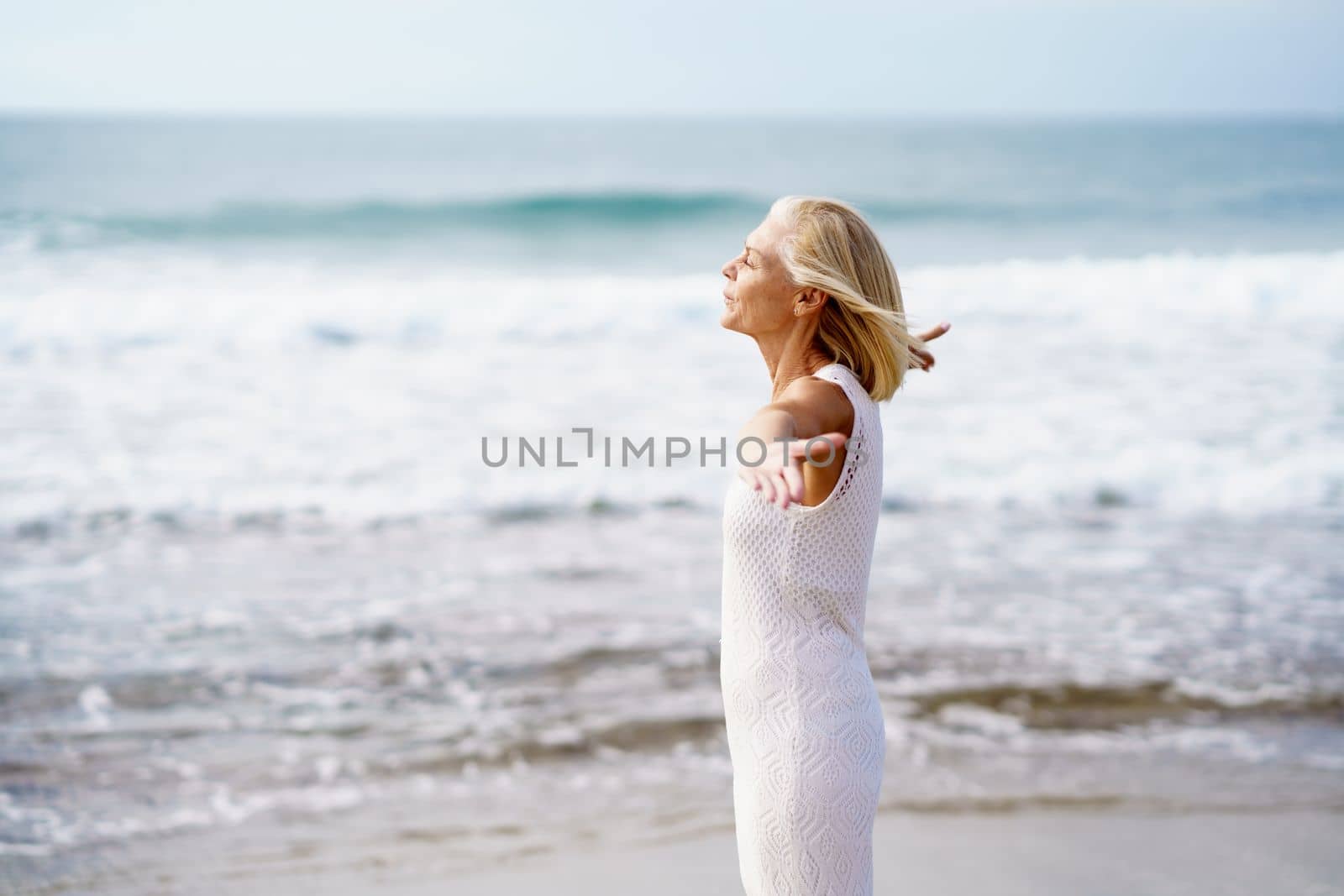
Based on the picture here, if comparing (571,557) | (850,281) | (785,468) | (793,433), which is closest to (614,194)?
(571,557)

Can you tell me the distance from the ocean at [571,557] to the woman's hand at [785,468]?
2424 millimetres

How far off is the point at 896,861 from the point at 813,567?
203 centimetres

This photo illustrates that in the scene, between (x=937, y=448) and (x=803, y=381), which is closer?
(x=803, y=381)

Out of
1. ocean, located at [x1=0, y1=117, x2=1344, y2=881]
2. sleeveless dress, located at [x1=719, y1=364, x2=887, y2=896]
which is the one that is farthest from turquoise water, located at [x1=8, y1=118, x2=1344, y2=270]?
sleeveless dress, located at [x1=719, y1=364, x2=887, y2=896]

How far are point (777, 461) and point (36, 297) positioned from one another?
16.6 m

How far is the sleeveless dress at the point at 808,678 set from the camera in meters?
2.17

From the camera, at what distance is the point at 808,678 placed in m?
2.20

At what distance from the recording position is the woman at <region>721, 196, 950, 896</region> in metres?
2.12

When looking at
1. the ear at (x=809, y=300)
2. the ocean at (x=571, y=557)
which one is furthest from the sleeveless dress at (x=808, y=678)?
the ocean at (x=571, y=557)

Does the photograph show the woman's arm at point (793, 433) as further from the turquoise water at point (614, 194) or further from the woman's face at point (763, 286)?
the turquoise water at point (614, 194)

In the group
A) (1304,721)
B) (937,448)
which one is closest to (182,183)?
(937,448)

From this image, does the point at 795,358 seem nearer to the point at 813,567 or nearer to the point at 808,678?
the point at 813,567

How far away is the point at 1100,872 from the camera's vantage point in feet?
12.2

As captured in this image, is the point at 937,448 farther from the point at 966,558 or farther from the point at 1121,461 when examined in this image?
the point at 966,558
